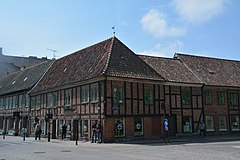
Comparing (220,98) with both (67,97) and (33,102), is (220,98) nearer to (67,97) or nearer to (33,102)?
(67,97)

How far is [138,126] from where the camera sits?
24.2 m

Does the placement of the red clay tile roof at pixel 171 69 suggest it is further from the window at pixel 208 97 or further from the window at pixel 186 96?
the window at pixel 208 97

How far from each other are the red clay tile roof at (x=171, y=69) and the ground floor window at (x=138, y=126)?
17.7 feet

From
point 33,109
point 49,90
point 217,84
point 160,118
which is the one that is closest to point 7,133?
point 33,109

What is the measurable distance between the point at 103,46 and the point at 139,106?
6930mm

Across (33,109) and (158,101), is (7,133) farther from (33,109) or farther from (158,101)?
(158,101)

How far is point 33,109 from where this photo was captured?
33.7 m

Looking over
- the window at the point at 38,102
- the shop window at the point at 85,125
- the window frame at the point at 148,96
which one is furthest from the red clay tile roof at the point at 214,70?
the window at the point at 38,102

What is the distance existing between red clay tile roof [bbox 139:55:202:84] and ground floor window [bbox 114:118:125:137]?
271 inches

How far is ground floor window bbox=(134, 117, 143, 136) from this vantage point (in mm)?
24016

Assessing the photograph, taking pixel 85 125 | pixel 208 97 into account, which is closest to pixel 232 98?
pixel 208 97

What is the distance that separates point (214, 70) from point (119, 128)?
1592 cm

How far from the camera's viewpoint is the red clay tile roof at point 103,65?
78.2 feet

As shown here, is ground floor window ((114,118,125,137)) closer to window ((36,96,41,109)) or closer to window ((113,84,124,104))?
window ((113,84,124,104))
